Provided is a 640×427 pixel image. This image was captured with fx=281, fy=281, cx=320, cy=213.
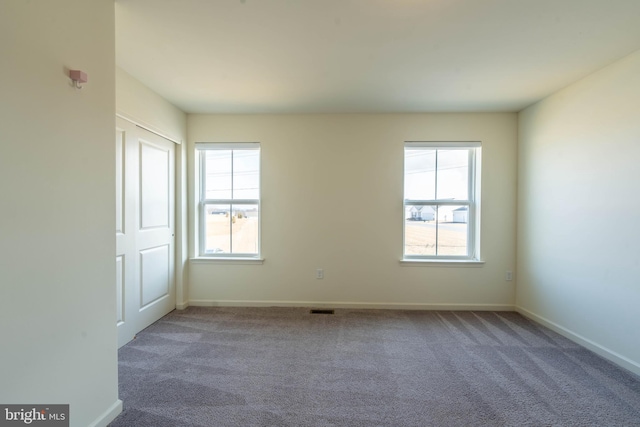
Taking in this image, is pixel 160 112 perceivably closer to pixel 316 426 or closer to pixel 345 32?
pixel 345 32

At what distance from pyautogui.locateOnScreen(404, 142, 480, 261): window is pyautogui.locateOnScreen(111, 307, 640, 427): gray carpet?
94 cm

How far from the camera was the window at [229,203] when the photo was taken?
12.4 feet

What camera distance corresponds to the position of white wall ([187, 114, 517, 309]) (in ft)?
11.8

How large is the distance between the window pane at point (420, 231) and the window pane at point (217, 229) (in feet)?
7.92

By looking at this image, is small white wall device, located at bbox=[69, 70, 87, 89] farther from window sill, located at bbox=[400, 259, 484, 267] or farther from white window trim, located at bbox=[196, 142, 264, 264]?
window sill, located at bbox=[400, 259, 484, 267]

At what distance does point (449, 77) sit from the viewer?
8.57ft

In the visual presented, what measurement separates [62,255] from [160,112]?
7.23 feet

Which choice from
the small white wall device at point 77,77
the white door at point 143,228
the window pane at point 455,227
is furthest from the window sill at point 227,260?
the small white wall device at point 77,77

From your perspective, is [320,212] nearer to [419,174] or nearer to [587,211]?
[419,174]

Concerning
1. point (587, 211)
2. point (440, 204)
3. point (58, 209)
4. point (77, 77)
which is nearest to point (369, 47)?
point (77, 77)

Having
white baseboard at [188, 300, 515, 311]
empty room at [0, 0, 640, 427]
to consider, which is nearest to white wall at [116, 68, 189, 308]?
empty room at [0, 0, 640, 427]

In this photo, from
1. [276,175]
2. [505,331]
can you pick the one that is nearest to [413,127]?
[276,175]

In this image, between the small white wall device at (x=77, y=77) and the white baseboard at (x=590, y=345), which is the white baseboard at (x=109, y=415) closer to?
the small white wall device at (x=77, y=77)

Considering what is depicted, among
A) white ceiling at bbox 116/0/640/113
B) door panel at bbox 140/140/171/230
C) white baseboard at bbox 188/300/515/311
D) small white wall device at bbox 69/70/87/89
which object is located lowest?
white baseboard at bbox 188/300/515/311
